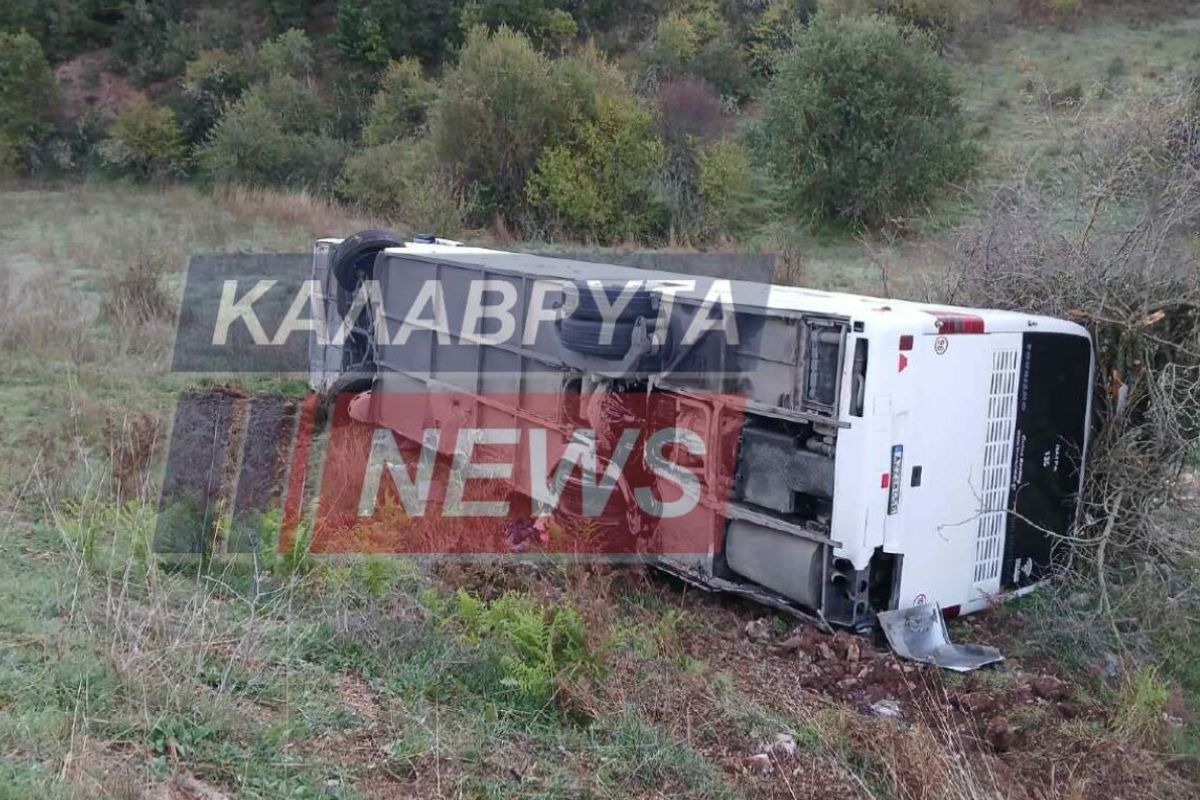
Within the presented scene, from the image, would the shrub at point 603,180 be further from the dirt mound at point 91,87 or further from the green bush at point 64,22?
the green bush at point 64,22

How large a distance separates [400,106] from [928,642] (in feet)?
89.4

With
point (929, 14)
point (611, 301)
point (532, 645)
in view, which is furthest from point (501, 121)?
point (532, 645)

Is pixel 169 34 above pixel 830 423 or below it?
above

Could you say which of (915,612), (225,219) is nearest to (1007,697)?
(915,612)

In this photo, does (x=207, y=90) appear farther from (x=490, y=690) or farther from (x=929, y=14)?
(x=490, y=690)

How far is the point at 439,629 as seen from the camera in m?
4.88

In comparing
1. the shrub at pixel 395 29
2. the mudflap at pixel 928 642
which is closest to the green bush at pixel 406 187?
the shrub at pixel 395 29

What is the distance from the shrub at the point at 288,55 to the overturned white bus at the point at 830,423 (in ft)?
98.2

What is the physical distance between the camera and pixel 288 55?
34.2 metres

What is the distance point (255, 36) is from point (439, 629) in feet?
125

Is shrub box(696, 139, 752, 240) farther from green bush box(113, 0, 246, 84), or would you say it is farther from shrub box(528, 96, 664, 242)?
green bush box(113, 0, 246, 84)

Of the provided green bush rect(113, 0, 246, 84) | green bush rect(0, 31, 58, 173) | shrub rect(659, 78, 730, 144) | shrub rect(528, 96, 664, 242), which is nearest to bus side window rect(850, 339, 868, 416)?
shrub rect(528, 96, 664, 242)

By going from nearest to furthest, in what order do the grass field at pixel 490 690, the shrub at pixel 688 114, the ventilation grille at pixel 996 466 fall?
the grass field at pixel 490 690 → the ventilation grille at pixel 996 466 → the shrub at pixel 688 114

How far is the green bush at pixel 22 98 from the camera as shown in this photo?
31109mm
